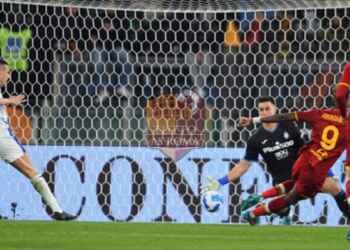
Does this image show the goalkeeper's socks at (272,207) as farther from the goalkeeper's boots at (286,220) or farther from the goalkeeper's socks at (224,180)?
the goalkeeper's boots at (286,220)

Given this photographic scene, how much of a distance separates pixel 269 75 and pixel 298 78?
12.7 inches

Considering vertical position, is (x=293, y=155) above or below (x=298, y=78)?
below

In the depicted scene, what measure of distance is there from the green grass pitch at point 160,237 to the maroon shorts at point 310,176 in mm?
374

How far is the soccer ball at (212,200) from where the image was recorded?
11.2 m

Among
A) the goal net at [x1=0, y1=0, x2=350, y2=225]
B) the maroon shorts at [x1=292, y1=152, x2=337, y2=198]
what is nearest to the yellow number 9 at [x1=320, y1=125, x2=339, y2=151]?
the maroon shorts at [x1=292, y1=152, x2=337, y2=198]

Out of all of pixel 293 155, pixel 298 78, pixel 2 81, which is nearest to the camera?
pixel 2 81

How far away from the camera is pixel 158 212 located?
39.9 feet

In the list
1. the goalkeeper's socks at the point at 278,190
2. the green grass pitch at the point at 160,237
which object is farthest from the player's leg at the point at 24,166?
the goalkeeper's socks at the point at 278,190

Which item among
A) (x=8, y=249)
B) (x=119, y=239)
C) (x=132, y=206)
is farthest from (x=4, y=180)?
(x=8, y=249)

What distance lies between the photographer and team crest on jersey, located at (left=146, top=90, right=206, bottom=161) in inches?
480

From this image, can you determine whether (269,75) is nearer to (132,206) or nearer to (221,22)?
(221,22)

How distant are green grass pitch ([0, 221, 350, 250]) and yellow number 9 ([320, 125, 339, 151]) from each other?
75cm

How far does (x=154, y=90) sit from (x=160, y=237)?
3899mm

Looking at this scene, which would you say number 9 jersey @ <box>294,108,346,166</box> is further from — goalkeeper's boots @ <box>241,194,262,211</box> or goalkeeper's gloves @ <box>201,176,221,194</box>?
goalkeeper's gloves @ <box>201,176,221,194</box>
